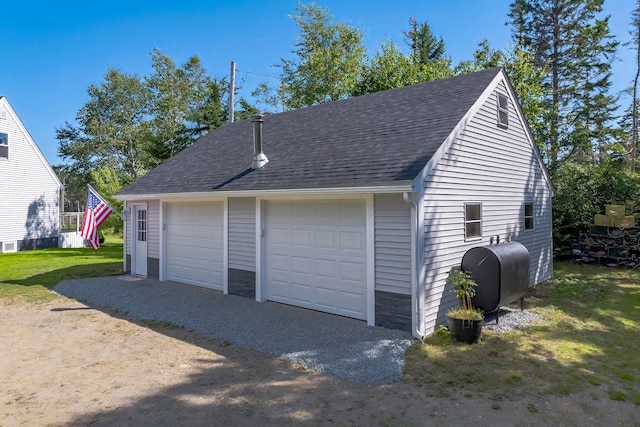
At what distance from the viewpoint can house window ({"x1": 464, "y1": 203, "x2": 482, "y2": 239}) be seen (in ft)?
25.8

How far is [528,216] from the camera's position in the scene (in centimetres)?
1065

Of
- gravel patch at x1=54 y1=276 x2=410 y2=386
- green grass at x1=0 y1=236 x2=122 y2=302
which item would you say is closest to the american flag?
green grass at x1=0 y1=236 x2=122 y2=302

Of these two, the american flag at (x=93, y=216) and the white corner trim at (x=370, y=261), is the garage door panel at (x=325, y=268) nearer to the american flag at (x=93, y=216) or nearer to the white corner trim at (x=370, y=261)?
the white corner trim at (x=370, y=261)

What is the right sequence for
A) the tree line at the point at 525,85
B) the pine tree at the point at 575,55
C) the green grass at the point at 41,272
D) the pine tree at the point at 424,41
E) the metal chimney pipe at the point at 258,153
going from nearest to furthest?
the metal chimney pipe at the point at 258,153 < the green grass at the point at 41,272 < the tree line at the point at 525,85 < the pine tree at the point at 575,55 < the pine tree at the point at 424,41

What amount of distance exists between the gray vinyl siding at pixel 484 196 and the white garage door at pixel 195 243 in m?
5.38

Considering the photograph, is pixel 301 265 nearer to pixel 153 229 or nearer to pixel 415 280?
pixel 415 280

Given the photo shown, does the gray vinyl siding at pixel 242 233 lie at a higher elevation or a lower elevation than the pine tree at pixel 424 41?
lower

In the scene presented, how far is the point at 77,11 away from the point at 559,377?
27.3 meters

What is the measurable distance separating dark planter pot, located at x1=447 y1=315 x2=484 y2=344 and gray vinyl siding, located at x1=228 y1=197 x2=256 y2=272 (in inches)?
181

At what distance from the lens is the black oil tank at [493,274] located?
6.86m

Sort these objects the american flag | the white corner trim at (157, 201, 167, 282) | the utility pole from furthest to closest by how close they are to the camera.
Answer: the utility pole
the american flag
the white corner trim at (157, 201, 167, 282)

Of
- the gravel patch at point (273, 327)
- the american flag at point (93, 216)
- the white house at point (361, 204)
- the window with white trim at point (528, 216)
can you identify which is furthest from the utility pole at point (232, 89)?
the window with white trim at point (528, 216)

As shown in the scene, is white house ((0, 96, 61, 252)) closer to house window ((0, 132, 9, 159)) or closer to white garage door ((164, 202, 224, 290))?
house window ((0, 132, 9, 159))

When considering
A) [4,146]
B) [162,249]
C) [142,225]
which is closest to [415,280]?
[162,249]
